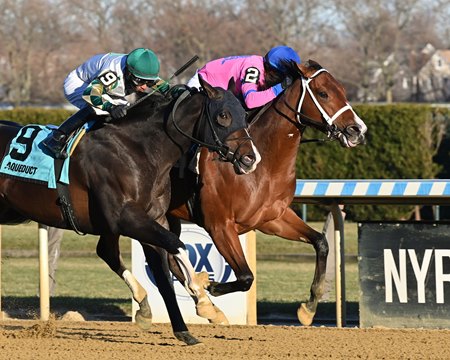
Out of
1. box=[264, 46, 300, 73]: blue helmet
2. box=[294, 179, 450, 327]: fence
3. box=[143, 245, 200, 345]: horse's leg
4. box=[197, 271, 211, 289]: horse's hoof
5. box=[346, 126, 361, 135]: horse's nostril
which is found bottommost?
box=[143, 245, 200, 345]: horse's leg

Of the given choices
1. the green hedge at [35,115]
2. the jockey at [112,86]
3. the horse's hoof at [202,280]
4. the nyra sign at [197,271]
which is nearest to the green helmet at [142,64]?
the jockey at [112,86]

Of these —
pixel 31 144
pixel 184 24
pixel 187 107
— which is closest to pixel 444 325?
pixel 187 107

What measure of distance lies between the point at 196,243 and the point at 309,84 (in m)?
2.04

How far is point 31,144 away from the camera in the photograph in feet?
22.9

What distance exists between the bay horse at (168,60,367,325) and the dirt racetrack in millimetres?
415

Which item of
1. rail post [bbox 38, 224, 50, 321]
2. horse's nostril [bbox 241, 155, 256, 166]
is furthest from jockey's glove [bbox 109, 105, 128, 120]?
rail post [bbox 38, 224, 50, 321]

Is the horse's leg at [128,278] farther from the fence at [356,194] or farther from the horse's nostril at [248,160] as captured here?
the fence at [356,194]

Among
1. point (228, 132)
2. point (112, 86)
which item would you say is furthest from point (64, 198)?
point (228, 132)

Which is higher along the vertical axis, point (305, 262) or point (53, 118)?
point (53, 118)

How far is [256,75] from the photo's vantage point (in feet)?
24.4

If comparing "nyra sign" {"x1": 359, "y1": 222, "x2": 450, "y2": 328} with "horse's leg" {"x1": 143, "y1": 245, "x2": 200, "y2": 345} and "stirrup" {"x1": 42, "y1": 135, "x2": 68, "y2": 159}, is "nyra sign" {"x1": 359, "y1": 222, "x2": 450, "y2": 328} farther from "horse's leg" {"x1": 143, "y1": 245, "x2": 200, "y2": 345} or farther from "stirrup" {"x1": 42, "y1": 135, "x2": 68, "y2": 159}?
"stirrup" {"x1": 42, "y1": 135, "x2": 68, "y2": 159}

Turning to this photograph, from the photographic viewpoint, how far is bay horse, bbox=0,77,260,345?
6.34 m

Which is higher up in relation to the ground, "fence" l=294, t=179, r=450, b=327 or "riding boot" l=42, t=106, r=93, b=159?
"riding boot" l=42, t=106, r=93, b=159

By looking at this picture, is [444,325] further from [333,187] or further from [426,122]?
[426,122]
